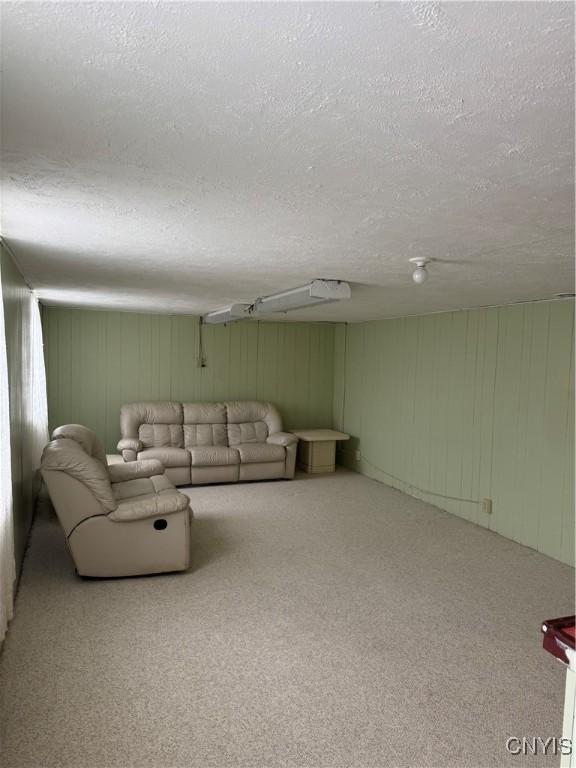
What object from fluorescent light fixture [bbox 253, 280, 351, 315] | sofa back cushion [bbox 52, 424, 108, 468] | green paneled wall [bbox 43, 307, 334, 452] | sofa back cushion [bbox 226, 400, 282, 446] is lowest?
sofa back cushion [bbox 226, 400, 282, 446]

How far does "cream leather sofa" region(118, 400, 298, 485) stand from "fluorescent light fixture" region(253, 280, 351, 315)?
2362mm

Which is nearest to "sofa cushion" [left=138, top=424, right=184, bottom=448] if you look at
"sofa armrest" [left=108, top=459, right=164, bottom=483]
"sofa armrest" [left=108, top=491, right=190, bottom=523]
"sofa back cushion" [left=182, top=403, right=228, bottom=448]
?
"sofa back cushion" [left=182, top=403, right=228, bottom=448]

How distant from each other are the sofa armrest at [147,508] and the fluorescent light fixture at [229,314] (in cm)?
246

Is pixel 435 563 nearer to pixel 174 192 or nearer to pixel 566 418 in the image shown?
pixel 566 418

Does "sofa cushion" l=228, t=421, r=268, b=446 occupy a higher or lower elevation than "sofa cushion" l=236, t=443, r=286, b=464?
higher

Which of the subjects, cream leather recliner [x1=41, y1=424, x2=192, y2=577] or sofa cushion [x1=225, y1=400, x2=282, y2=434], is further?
sofa cushion [x1=225, y1=400, x2=282, y2=434]

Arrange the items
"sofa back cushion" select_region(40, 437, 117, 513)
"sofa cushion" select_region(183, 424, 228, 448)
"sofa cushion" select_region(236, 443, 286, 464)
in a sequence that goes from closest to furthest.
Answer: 1. "sofa back cushion" select_region(40, 437, 117, 513)
2. "sofa cushion" select_region(236, 443, 286, 464)
3. "sofa cushion" select_region(183, 424, 228, 448)

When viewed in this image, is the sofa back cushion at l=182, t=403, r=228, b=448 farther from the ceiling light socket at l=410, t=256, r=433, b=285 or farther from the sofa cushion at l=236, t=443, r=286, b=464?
the ceiling light socket at l=410, t=256, r=433, b=285

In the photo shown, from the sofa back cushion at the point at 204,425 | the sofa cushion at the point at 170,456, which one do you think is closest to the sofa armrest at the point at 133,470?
the sofa cushion at the point at 170,456

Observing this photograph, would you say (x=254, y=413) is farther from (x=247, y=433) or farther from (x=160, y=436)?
(x=160, y=436)

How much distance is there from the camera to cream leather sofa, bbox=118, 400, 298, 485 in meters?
6.39

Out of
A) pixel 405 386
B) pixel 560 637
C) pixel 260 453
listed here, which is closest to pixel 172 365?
pixel 260 453

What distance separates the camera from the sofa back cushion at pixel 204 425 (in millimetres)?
6922

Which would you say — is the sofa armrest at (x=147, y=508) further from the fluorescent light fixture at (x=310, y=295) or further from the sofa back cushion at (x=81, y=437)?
the fluorescent light fixture at (x=310, y=295)
